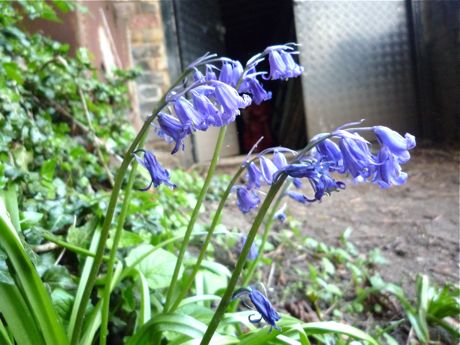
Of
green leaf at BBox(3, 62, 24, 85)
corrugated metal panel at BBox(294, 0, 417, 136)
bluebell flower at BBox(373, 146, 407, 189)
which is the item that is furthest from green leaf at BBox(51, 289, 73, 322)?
corrugated metal panel at BBox(294, 0, 417, 136)

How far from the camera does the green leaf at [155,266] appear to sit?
1288mm

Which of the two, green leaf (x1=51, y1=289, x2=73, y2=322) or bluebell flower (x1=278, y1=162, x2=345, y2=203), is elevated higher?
bluebell flower (x1=278, y1=162, x2=345, y2=203)

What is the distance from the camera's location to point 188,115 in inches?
31.5

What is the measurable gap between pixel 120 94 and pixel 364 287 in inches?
85.5

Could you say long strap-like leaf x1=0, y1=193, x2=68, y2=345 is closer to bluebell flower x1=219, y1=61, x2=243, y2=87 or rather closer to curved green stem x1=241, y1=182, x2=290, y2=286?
bluebell flower x1=219, y1=61, x2=243, y2=87

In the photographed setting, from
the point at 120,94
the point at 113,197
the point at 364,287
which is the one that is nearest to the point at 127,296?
the point at 113,197

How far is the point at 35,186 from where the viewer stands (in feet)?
5.18

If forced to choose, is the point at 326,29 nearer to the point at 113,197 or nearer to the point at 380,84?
the point at 380,84

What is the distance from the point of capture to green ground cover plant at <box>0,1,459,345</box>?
0.82m

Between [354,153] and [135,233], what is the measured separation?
1.04 meters

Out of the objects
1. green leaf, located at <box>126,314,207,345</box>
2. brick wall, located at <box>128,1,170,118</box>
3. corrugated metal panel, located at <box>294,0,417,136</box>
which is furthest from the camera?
corrugated metal panel, located at <box>294,0,417,136</box>

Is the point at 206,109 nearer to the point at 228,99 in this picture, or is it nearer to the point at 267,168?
the point at 228,99

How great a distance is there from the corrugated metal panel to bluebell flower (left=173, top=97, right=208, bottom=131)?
4535 mm

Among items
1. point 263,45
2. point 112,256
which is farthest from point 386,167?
point 263,45
